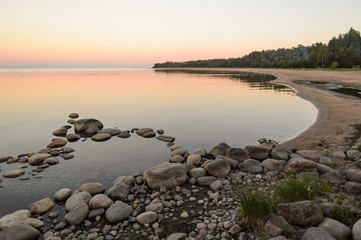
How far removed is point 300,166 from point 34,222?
364 inches

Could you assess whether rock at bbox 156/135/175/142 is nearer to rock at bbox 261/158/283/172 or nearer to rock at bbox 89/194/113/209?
rock at bbox 261/158/283/172

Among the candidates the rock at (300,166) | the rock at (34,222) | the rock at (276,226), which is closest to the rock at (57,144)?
the rock at (34,222)

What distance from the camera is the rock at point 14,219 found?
6.58m

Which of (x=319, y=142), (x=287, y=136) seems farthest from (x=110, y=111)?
(x=319, y=142)

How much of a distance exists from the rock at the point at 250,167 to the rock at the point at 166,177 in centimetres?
255

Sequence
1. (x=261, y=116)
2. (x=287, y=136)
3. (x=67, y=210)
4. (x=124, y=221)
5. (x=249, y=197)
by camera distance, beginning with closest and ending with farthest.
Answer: (x=249, y=197), (x=124, y=221), (x=67, y=210), (x=287, y=136), (x=261, y=116)

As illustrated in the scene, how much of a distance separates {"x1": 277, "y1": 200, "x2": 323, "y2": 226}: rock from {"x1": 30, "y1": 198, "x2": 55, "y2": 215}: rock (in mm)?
7046

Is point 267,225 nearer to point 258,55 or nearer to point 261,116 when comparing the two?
point 261,116

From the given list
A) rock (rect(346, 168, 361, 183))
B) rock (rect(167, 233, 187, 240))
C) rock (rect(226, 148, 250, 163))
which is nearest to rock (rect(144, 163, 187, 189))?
rock (rect(167, 233, 187, 240))

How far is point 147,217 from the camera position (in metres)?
6.52

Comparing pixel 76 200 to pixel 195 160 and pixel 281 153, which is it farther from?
pixel 281 153

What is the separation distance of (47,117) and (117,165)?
635 inches

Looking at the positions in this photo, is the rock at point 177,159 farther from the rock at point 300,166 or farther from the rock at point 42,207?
the rock at point 42,207

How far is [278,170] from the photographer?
941 cm
